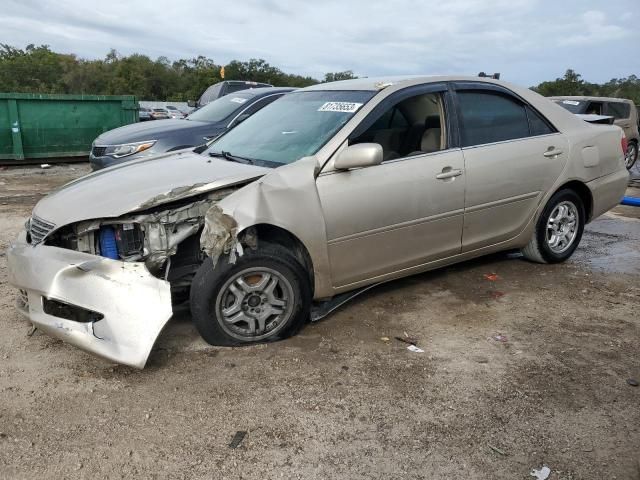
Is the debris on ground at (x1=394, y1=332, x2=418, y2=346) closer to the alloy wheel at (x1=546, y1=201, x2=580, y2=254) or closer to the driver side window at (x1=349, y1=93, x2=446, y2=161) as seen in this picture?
the driver side window at (x1=349, y1=93, x2=446, y2=161)

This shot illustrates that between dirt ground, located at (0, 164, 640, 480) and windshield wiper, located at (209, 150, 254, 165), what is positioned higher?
windshield wiper, located at (209, 150, 254, 165)

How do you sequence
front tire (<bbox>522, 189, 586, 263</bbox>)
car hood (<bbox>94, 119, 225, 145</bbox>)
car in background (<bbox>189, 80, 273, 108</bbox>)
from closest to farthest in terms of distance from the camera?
1. front tire (<bbox>522, 189, 586, 263</bbox>)
2. car hood (<bbox>94, 119, 225, 145</bbox>)
3. car in background (<bbox>189, 80, 273, 108</bbox>)

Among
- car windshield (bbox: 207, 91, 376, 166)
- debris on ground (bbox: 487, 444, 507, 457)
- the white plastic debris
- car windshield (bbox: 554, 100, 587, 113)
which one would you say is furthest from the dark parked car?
car windshield (bbox: 554, 100, 587, 113)

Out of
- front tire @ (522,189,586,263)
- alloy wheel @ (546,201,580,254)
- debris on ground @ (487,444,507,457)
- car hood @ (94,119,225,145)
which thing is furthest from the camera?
car hood @ (94,119,225,145)

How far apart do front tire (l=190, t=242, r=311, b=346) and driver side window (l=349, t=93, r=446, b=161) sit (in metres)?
1.13

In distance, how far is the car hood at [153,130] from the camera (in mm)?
7387

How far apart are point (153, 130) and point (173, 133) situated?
1.31ft

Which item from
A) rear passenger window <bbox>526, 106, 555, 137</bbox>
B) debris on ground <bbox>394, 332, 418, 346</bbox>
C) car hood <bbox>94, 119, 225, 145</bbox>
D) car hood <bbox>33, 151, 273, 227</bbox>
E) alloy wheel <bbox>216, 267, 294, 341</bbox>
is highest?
rear passenger window <bbox>526, 106, 555, 137</bbox>

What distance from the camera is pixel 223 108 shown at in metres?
8.25

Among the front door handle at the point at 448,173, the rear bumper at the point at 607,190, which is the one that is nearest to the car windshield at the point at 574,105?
the rear bumper at the point at 607,190

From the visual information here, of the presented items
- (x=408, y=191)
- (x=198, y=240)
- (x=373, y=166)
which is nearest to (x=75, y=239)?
(x=198, y=240)

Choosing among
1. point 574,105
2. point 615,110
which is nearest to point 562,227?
point 574,105

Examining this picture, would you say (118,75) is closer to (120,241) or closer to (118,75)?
(118,75)

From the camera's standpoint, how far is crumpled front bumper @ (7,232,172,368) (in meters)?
3.00
